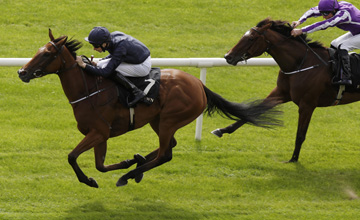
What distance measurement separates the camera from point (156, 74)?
7195 mm

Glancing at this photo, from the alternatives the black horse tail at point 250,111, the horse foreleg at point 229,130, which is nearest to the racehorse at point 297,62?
the black horse tail at point 250,111

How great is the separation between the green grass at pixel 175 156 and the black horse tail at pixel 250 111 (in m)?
0.67

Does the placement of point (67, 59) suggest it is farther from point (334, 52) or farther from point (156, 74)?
point (334, 52)

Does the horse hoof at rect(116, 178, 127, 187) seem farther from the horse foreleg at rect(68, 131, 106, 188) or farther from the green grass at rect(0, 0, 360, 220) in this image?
the horse foreleg at rect(68, 131, 106, 188)

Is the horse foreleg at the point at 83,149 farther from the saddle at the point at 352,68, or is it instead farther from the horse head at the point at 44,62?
the saddle at the point at 352,68

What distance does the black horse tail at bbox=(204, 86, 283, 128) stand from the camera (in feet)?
24.9

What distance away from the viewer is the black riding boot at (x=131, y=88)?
6.94 meters

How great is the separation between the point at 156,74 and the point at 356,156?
117 inches

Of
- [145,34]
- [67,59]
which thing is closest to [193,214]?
[67,59]

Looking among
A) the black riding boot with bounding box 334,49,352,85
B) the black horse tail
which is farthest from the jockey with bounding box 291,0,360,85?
the black horse tail

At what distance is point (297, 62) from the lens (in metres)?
8.26

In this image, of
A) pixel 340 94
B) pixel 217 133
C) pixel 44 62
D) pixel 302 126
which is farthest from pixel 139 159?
pixel 340 94

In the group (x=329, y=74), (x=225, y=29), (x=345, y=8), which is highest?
(x=345, y=8)

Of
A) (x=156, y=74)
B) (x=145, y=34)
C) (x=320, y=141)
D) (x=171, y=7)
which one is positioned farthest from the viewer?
(x=171, y=7)
